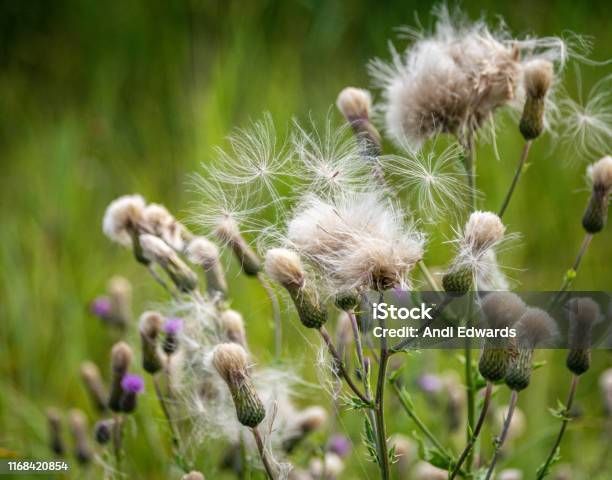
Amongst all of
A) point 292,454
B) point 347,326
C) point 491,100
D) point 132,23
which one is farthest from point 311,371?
point 132,23

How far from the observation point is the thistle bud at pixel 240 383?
1322 mm

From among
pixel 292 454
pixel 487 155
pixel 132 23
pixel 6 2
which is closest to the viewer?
pixel 292 454

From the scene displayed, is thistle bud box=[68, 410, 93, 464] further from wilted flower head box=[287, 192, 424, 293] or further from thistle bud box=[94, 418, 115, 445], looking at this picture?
wilted flower head box=[287, 192, 424, 293]

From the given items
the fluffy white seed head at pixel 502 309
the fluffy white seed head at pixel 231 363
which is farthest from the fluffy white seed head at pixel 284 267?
the fluffy white seed head at pixel 502 309

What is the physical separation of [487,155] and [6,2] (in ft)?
13.4

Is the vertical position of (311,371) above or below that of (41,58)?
below

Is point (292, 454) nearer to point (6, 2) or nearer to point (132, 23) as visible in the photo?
point (132, 23)

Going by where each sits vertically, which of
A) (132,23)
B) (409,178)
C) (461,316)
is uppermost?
(132,23)

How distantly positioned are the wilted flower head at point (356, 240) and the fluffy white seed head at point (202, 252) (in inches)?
10.4

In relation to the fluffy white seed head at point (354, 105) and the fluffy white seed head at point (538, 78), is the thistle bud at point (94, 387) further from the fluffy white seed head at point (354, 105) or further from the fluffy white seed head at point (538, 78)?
the fluffy white seed head at point (538, 78)

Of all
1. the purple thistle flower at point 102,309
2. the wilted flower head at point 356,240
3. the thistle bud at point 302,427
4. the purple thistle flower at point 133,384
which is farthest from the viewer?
the purple thistle flower at point 102,309

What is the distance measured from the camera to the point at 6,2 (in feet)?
20.6

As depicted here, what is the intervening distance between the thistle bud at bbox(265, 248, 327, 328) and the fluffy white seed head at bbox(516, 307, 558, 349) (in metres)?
0.30

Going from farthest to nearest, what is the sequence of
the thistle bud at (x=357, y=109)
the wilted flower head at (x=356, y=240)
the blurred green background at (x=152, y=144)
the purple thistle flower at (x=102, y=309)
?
the blurred green background at (x=152, y=144), the purple thistle flower at (x=102, y=309), the thistle bud at (x=357, y=109), the wilted flower head at (x=356, y=240)
